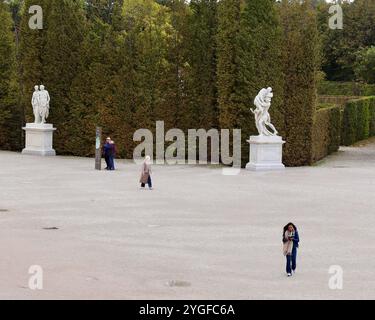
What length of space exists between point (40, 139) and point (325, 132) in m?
12.3

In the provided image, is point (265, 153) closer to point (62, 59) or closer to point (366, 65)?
point (62, 59)

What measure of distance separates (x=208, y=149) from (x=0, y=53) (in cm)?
1242

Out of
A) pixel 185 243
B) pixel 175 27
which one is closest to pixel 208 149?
pixel 175 27

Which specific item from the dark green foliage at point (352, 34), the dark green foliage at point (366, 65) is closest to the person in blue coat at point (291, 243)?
the dark green foliage at point (366, 65)

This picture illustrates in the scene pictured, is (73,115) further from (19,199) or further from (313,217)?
(313,217)

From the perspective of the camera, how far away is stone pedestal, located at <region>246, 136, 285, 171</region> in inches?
1176

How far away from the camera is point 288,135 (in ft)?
105

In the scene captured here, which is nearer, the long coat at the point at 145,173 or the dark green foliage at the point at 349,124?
the long coat at the point at 145,173

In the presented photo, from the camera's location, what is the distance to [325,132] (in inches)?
1426

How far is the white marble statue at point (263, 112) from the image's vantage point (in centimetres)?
2966

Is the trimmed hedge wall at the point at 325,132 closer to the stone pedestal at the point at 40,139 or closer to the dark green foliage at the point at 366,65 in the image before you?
the stone pedestal at the point at 40,139

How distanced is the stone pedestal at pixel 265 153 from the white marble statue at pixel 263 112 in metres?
0.28

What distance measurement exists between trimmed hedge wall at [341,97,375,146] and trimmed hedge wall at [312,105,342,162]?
6.11 metres

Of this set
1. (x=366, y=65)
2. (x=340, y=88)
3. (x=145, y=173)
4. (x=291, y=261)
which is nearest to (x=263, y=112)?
(x=145, y=173)
